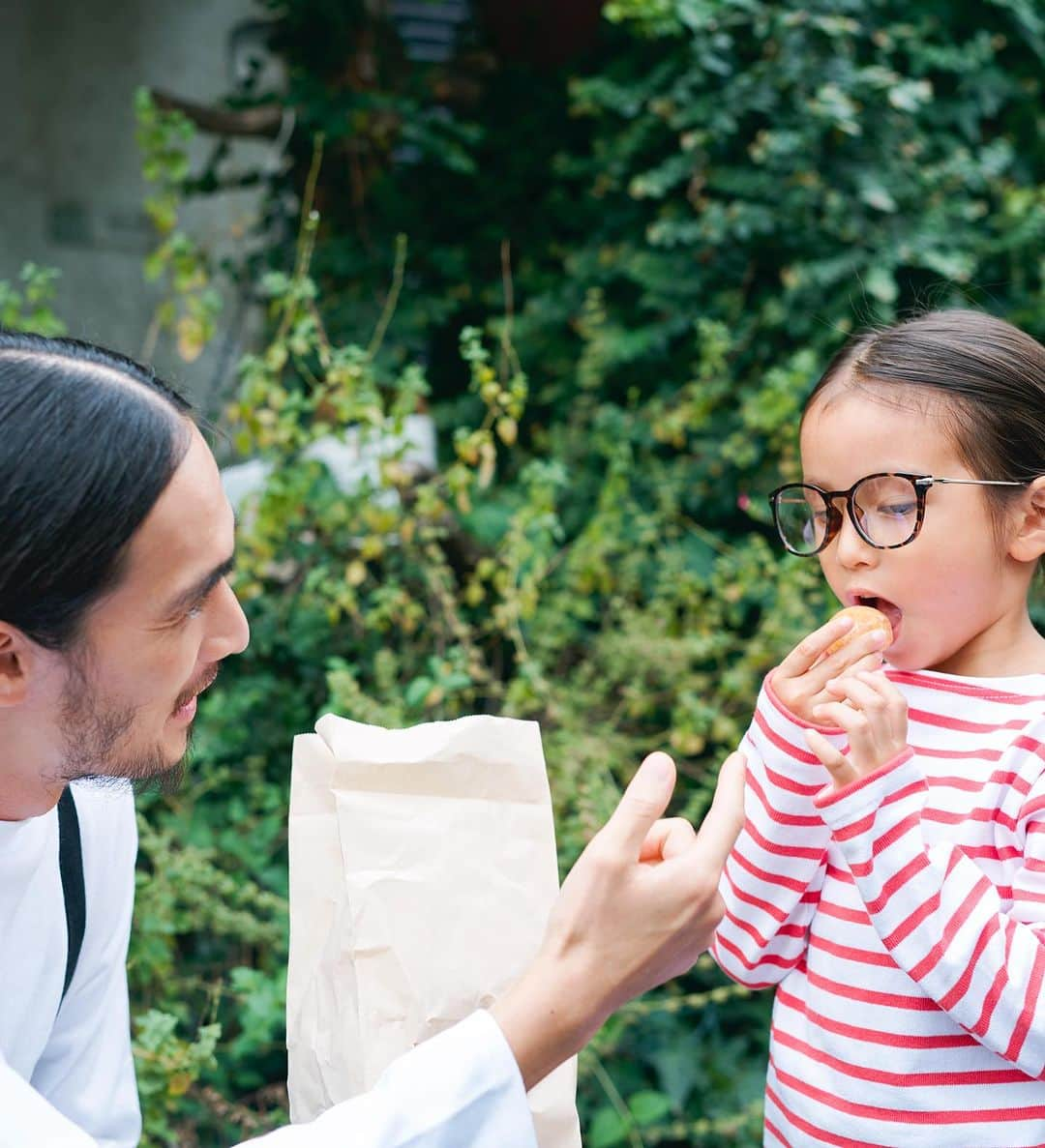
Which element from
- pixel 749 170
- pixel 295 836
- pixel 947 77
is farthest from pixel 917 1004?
pixel 947 77

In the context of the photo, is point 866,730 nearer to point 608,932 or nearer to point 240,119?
point 608,932

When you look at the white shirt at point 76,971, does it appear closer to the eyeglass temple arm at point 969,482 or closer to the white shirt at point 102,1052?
the white shirt at point 102,1052

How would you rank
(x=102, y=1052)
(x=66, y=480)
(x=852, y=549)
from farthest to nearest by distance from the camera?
(x=102, y=1052) → (x=852, y=549) → (x=66, y=480)

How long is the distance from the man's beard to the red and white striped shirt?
0.74 metres

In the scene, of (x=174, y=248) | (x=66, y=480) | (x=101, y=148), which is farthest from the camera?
(x=101, y=148)

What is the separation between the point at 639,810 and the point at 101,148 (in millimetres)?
4139

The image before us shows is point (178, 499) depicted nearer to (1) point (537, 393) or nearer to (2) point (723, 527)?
(2) point (723, 527)

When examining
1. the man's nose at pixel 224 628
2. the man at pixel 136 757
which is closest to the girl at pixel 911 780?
the man at pixel 136 757

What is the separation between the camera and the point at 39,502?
48.7 inches

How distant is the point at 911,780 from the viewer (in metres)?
1.31

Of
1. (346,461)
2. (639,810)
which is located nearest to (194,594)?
(639,810)

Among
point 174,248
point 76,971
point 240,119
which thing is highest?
point 240,119

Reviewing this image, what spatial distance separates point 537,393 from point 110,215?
179 centimetres

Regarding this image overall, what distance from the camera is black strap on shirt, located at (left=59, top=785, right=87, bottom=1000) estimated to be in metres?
1.59
